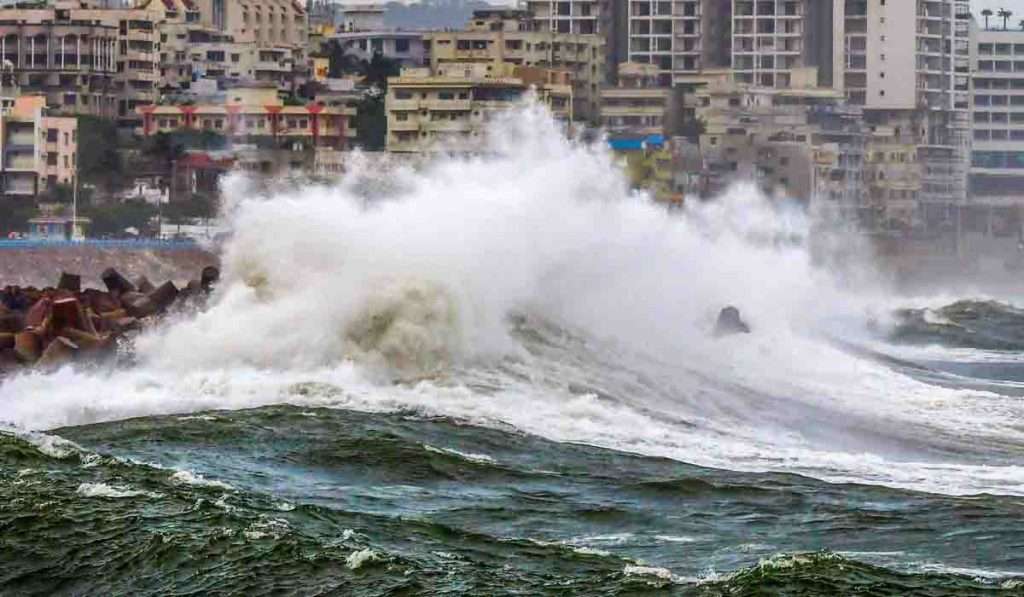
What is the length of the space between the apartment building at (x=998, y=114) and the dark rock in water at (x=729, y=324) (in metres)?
95.7

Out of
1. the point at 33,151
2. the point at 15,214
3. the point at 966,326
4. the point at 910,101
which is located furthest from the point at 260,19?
the point at 966,326

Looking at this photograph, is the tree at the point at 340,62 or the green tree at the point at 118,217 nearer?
the green tree at the point at 118,217

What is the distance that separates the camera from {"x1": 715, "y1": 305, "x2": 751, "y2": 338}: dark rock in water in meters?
47.8

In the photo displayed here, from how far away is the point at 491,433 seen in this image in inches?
1175

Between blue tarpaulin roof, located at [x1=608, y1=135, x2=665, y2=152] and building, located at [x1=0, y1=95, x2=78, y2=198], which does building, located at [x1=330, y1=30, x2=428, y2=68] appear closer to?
blue tarpaulin roof, located at [x1=608, y1=135, x2=665, y2=152]

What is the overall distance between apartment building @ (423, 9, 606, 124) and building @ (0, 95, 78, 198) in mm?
23749

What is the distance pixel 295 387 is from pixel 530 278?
1009cm

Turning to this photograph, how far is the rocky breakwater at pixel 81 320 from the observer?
110 ft

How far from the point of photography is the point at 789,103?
129 meters

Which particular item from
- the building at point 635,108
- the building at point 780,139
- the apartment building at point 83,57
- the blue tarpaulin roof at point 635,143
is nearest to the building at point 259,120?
the apartment building at point 83,57

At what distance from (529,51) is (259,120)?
66.1 ft

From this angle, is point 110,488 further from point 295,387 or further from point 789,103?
point 789,103

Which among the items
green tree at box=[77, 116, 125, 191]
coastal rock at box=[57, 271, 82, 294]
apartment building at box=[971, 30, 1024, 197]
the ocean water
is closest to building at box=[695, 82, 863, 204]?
apartment building at box=[971, 30, 1024, 197]

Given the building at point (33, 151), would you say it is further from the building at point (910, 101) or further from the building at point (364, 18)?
the building at point (910, 101)
